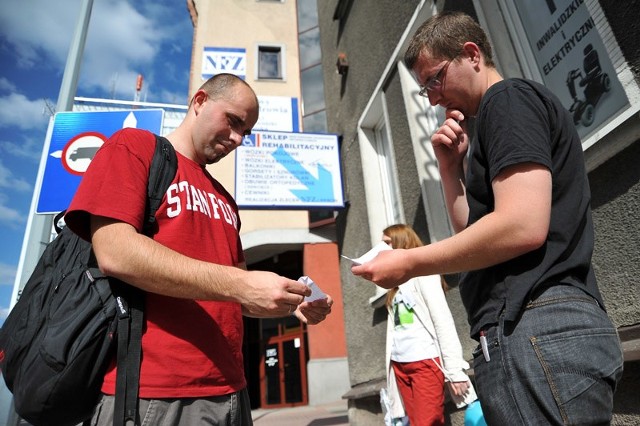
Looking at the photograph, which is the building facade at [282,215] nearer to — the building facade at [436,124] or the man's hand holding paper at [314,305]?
the building facade at [436,124]

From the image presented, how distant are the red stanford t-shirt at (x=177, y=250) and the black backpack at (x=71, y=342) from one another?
5 centimetres

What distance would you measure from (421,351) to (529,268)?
218cm

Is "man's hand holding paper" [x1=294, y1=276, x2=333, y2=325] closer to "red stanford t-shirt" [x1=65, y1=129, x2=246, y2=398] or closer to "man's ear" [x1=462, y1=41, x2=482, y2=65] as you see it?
"red stanford t-shirt" [x1=65, y1=129, x2=246, y2=398]

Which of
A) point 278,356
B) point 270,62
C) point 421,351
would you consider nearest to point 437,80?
point 421,351

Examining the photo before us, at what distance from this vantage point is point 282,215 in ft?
43.9

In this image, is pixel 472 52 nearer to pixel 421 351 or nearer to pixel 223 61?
pixel 421 351

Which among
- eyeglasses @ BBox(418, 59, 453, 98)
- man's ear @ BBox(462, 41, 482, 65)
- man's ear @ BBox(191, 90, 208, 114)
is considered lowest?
eyeglasses @ BBox(418, 59, 453, 98)

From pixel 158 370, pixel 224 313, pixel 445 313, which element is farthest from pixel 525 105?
pixel 445 313

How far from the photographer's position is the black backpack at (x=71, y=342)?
1.15 m

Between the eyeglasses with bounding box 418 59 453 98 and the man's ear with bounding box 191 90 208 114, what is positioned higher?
the man's ear with bounding box 191 90 208 114

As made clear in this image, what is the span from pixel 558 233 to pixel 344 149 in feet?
18.3

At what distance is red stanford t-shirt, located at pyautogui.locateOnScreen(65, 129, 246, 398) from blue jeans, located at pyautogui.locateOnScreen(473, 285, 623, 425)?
33.5 inches

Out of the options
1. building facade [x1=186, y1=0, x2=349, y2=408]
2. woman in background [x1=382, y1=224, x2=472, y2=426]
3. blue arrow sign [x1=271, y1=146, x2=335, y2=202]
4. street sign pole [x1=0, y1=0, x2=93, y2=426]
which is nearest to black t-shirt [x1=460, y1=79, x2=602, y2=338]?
woman in background [x1=382, y1=224, x2=472, y2=426]

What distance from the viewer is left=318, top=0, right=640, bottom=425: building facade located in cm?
218
